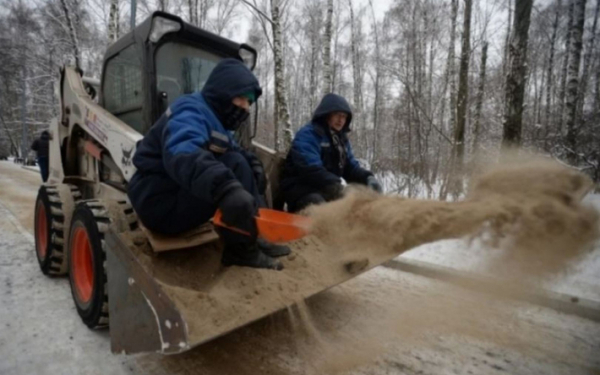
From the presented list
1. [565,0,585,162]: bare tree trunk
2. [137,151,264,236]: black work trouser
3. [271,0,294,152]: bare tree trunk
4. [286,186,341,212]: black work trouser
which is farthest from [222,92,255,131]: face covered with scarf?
[565,0,585,162]: bare tree trunk

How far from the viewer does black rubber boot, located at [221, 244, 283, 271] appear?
2.54m

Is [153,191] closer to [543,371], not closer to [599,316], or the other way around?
[543,371]

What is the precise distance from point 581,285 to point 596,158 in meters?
9.65

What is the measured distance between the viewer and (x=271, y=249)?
2.82 metres

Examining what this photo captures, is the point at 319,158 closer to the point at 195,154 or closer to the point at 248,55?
the point at 248,55

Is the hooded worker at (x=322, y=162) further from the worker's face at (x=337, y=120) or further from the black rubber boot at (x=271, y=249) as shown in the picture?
the black rubber boot at (x=271, y=249)

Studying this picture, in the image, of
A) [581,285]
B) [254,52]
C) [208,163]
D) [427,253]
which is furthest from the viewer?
[427,253]

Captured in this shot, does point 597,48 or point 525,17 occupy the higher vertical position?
point 597,48

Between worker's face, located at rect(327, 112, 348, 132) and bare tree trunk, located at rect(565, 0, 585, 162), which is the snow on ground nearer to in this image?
worker's face, located at rect(327, 112, 348, 132)

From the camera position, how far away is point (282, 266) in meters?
2.78

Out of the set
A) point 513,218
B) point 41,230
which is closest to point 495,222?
point 513,218

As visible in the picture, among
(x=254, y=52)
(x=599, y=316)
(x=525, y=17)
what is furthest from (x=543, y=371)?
(x=525, y=17)

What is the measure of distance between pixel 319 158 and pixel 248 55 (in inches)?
52.5

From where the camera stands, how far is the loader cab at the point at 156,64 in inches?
121
